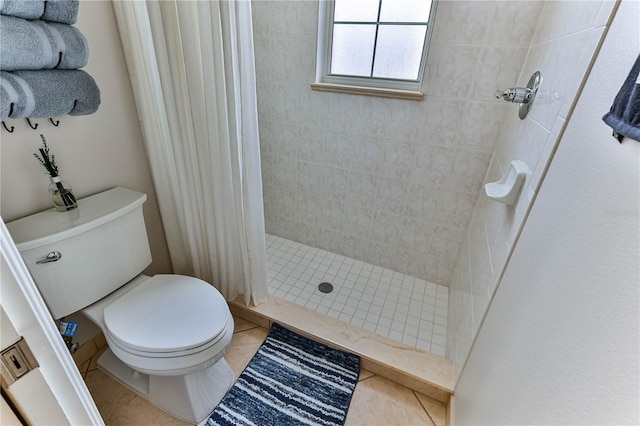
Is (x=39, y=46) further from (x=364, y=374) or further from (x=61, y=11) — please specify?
(x=364, y=374)

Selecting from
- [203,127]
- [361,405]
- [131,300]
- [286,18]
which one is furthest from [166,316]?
[286,18]

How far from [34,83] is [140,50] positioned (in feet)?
1.26

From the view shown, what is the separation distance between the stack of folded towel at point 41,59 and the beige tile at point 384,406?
1.60m

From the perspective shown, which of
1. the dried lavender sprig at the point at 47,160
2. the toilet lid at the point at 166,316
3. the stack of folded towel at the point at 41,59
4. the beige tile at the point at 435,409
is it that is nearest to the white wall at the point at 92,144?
the dried lavender sprig at the point at 47,160

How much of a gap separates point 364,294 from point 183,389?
3.53ft

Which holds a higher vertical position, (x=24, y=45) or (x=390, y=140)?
(x=24, y=45)

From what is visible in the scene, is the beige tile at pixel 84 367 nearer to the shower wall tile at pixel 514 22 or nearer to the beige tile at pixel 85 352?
the beige tile at pixel 85 352

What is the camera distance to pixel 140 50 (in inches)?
45.7

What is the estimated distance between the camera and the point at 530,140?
95 centimetres

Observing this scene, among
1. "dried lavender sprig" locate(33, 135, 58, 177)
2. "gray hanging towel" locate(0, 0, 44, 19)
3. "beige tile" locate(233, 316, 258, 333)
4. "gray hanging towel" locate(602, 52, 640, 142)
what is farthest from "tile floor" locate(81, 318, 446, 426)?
"gray hanging towel" locate(0, 0, 44, 19)

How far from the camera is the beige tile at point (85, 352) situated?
138cm

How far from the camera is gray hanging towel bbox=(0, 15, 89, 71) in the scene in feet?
2.71

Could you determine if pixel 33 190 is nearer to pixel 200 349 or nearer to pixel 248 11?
pixel 200 349

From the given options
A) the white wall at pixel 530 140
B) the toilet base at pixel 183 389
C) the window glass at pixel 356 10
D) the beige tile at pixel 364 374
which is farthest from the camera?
the window glass at pixel 356 10
